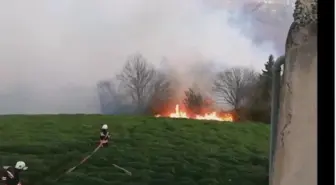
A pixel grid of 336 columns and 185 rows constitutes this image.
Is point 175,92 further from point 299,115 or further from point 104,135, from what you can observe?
point 299,115

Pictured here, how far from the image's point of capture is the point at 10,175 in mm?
1191

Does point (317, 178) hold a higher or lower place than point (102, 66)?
lower

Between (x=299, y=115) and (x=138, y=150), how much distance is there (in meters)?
0.40

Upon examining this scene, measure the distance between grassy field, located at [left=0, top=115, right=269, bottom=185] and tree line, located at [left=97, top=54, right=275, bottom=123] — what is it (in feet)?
0.11

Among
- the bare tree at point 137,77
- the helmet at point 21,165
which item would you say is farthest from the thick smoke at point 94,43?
the helmet at point 21,165

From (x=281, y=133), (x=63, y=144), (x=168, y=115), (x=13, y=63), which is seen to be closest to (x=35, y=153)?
(x=63, y=144)

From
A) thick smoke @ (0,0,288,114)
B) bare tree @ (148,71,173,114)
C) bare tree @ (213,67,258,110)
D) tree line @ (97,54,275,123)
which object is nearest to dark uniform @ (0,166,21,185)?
thick smoke @ (0,0,288,114)

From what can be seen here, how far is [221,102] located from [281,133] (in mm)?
163

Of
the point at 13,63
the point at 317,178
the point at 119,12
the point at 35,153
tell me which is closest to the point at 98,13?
the point at 119,12

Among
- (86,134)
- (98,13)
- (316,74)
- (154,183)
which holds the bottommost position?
(154,183)

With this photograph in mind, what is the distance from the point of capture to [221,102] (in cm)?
125

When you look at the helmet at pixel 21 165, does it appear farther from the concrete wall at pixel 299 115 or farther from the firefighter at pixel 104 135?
the concrete wall at pixel 299 115

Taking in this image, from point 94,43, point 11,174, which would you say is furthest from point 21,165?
point 94,43

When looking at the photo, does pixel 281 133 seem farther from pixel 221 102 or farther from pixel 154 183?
pixel 154 183
